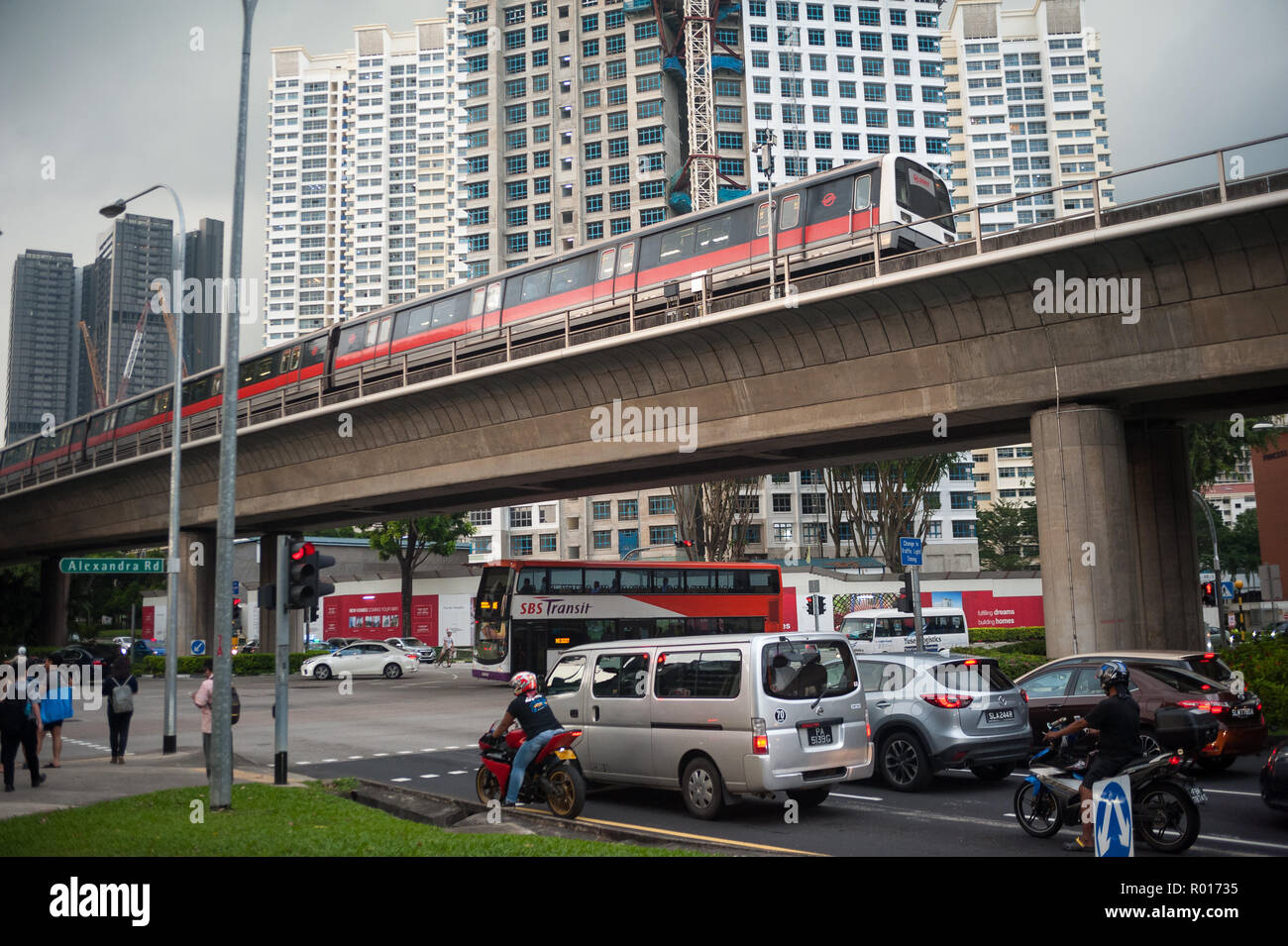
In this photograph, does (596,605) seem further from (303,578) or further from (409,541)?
(409,541)

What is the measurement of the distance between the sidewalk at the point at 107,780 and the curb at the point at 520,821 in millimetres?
2087

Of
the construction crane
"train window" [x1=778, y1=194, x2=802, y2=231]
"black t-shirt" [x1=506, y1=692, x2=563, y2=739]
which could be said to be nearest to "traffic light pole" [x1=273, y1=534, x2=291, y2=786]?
"black t-shirt" [x1=506, y1=692, x2=563, y2=739]

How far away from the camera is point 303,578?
42.8 feet

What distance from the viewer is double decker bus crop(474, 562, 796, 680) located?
31.8m

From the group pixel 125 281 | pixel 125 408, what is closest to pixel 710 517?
pixel 125 408

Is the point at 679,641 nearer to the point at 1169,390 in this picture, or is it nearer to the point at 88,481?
the point at 1169,390

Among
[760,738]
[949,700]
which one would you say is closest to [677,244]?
[949,700]

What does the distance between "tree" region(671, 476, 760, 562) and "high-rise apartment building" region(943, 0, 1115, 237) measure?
104555mm

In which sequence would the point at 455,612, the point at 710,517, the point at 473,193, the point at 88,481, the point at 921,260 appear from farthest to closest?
the point at 473,193 < the point at 455,612 < the point at 710,517 < the point at 88,481 < the point at 921,260

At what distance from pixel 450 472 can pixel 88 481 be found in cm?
2400

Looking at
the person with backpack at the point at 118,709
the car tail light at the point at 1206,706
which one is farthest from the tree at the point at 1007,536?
the person with backpack at the point at 118,709

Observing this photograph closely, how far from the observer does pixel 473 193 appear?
91.4 meters

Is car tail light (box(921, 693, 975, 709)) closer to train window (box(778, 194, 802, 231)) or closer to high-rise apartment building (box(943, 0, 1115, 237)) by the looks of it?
train window (box(778, 194, 802, 231))

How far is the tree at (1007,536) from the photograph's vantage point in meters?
96.6
